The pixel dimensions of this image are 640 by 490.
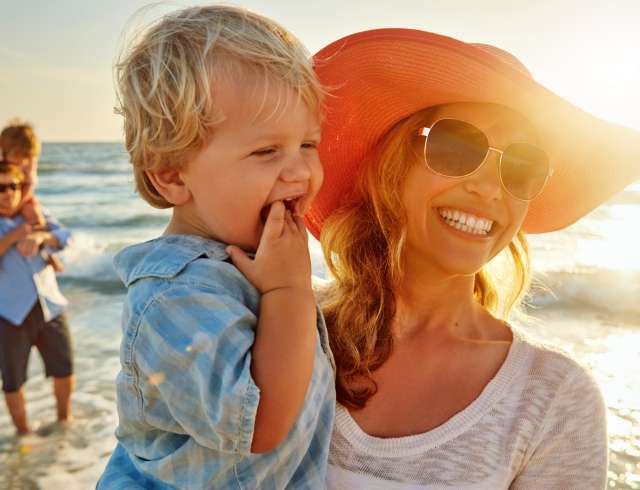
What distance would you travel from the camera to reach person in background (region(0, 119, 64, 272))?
5.76 metres

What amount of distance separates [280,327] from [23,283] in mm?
4743

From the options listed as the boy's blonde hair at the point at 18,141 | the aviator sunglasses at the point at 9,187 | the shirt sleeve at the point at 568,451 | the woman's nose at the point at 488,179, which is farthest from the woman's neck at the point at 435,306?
the boy's blonde hair at the point at 18,141

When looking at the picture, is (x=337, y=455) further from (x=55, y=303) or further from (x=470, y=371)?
(x=55, y=303)

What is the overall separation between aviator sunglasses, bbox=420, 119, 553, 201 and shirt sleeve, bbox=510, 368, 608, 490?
74 centimetres

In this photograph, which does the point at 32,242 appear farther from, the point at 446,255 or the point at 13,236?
the point at 446,255

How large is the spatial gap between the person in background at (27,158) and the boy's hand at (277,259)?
4.55 m

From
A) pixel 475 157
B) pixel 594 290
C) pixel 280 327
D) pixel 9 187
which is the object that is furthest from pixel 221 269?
pixel 594 290

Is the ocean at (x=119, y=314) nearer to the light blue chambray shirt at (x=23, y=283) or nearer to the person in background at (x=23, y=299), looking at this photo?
the person in background at (x=23, y=299)

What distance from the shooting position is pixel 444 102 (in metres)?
2.43

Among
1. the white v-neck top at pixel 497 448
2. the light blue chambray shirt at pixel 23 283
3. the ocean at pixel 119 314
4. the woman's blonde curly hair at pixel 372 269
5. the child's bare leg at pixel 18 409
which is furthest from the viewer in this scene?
the child's bare leg at pixel 18 409

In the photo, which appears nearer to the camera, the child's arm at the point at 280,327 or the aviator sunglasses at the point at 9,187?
the child's arm at the point at 280,327

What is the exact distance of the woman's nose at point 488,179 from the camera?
90.2 inches

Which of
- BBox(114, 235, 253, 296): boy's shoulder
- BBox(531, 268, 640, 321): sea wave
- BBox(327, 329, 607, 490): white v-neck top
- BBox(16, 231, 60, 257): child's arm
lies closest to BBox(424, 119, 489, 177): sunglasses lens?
BBox(327, 329, 607, 490): white v-neck top

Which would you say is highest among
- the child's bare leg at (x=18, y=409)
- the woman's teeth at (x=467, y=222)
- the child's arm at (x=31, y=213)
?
the woman's teeth at (x=467, y=222)
